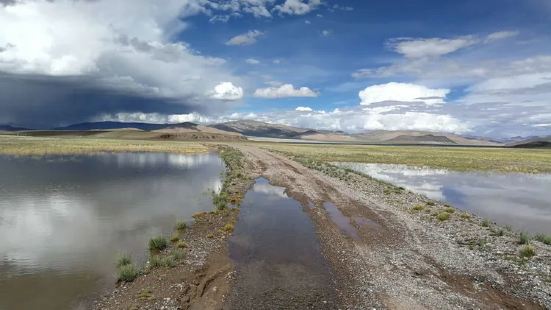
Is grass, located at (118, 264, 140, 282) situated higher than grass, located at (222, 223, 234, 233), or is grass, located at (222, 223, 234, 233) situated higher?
grass, located at (118, 264, 140, 282)

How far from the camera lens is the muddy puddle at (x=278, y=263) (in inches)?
451

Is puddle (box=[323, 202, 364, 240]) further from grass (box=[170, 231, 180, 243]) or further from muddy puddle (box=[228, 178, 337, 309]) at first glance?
grass (box=[170, 231, 180, 243])

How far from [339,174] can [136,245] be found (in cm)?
3180

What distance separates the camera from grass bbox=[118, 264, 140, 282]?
1245 cm

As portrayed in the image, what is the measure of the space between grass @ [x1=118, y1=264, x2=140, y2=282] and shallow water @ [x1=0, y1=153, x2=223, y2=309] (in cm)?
39

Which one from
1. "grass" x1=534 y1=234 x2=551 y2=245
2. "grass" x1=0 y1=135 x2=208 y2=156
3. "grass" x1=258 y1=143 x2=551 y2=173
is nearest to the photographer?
"grass" x1=534 y1=234 x2=551 y2=245

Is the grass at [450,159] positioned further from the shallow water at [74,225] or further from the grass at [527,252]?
the grass at [527,252]

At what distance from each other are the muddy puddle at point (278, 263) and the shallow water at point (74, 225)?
159 inches

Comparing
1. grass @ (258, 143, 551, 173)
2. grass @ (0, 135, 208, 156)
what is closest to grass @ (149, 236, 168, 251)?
grass @ (258, 143, 551, 173)

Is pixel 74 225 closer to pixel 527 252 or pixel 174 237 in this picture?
pixel 174 237

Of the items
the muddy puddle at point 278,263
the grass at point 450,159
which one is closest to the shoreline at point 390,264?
the muddy puddle at point 278,263

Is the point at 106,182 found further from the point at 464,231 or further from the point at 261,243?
the point at 464,231

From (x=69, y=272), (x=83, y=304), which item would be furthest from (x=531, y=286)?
(x=69, y=272)

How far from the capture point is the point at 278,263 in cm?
1461
